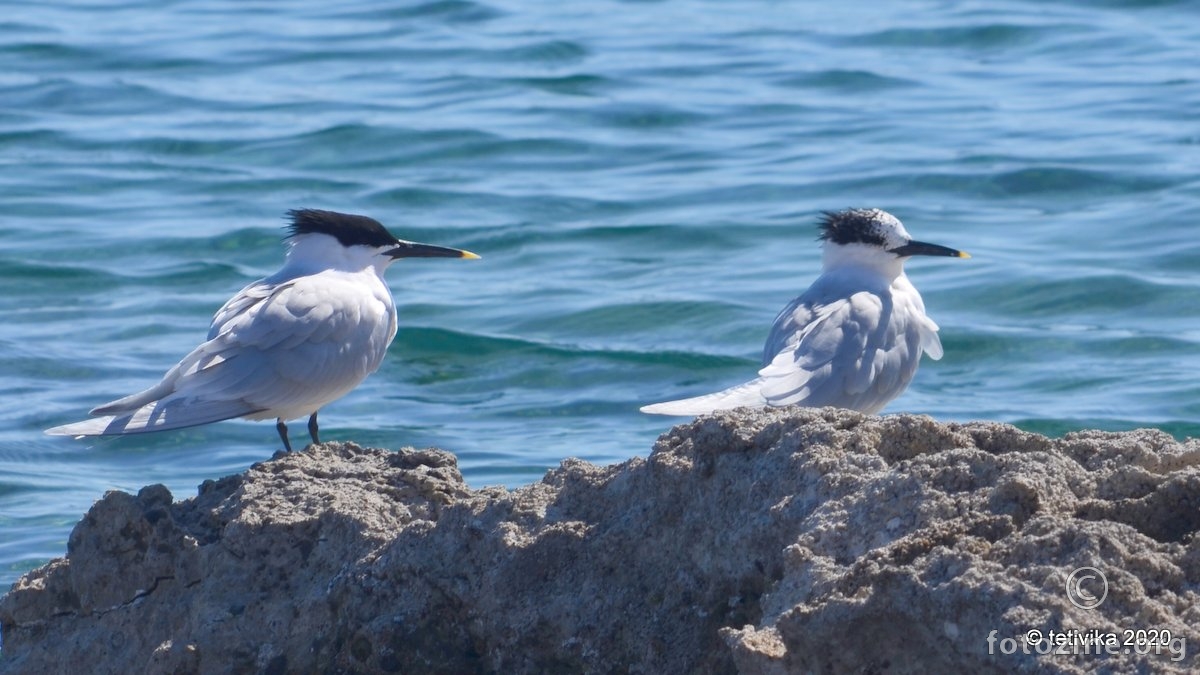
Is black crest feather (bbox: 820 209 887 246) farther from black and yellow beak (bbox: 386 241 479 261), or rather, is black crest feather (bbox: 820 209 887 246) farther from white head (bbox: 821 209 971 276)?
black and yellow beak (bbox: 386 241 479 261)

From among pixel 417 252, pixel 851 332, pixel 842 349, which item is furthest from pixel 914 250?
pixel 417 252

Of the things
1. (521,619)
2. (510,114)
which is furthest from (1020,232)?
(521,619)

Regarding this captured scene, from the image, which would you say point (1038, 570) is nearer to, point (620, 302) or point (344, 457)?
point (344, 457)

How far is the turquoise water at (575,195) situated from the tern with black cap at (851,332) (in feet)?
5.65

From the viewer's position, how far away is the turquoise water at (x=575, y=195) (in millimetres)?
9188

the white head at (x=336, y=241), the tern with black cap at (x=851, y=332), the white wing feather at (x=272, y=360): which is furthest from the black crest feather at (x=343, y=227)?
the tern with black cap at (x=851, y=332)

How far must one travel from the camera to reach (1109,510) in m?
3.08

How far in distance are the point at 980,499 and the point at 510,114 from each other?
12597 millimetres

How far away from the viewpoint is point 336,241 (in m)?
6.41

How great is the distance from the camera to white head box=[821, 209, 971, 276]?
22.7ft

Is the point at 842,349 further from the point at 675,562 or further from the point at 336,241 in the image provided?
the point at 675,562

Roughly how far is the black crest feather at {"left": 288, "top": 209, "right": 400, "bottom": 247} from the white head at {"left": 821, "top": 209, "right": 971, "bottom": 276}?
1775 mm

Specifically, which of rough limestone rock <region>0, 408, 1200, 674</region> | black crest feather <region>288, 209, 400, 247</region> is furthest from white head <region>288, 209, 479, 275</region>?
rough limestone rock <region>0, 408, 1200, 674</region>

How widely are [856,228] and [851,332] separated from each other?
748mm
